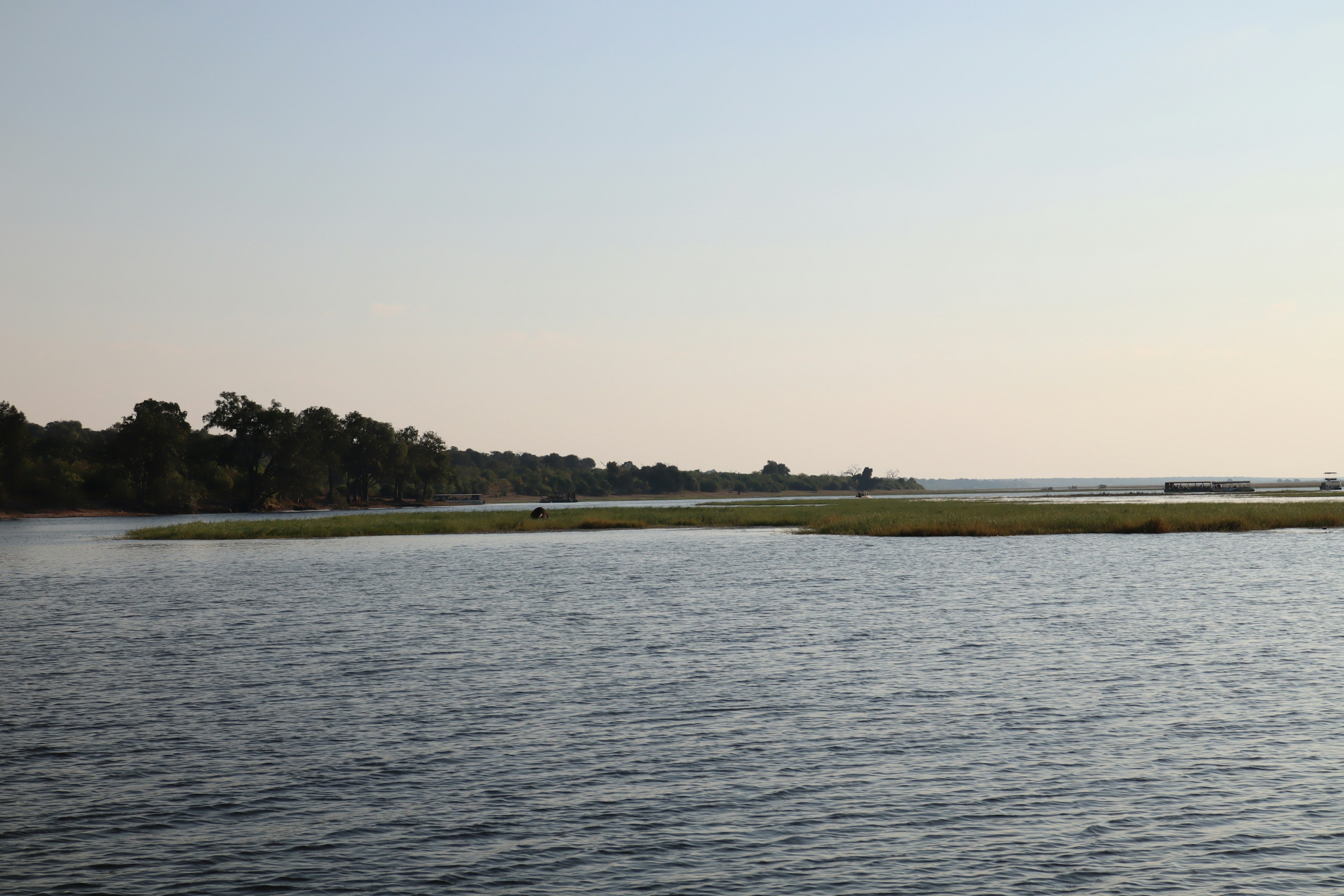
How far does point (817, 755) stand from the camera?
20.2m

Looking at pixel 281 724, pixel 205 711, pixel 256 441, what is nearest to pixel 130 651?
pixel 205 711

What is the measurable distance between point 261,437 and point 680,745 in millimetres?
189321

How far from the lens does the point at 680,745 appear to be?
21016mm

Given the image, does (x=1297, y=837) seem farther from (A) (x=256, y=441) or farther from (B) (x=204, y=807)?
(A) (x=256, y=441)

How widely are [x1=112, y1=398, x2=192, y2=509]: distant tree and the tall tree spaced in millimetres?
8858

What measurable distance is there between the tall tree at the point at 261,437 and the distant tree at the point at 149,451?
29.1 feet

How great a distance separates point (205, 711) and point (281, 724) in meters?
2.63

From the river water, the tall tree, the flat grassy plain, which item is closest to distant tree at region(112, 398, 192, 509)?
the tall tree

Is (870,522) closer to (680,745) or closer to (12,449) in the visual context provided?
(680,745)

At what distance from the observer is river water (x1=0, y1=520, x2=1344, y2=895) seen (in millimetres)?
14430

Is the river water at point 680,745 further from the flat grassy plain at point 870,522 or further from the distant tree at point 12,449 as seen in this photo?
the distant tree at point 12,449

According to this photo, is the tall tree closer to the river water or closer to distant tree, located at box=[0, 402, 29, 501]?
distant tree, located at box=[0, 402, 29, 501]

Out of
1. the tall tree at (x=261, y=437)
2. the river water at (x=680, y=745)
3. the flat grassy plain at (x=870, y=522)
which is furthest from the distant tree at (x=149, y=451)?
the river water at (x=680, y=745)

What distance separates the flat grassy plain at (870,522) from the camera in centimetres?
9738
